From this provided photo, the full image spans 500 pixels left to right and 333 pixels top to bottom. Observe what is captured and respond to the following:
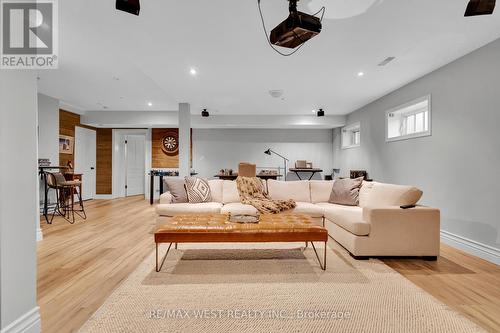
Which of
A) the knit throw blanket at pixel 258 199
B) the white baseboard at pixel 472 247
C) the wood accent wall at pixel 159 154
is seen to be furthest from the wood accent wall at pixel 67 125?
the white baseboard at pixel 472 247

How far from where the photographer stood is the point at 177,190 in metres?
4.04

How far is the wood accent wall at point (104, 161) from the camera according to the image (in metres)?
7.77

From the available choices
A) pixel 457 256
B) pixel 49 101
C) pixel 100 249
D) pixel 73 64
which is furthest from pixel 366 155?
pixel 49 101

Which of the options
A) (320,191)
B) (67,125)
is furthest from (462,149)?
(67,125)

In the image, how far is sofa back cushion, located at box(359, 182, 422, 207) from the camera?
116 inches

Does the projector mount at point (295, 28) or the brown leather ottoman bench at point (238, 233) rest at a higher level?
the projector mount at point (295, 28)

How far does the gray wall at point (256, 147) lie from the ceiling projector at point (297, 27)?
5928 millimetres

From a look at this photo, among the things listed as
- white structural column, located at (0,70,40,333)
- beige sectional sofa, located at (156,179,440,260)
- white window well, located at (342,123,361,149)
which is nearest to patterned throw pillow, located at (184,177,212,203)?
beige sectional sofa, located at (156,179,440,260)

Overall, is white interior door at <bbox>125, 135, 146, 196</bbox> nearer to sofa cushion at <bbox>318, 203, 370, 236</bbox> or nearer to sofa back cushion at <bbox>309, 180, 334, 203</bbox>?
sofa back cushion at <bbox>309, 180, 334, 203</bbox>

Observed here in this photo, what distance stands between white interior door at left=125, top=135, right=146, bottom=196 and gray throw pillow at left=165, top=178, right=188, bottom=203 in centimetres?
490

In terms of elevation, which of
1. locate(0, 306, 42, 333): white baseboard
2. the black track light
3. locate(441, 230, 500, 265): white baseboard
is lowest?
locate(441, 230, 500, 265): white baseboard

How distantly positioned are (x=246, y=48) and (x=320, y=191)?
2.57 meters

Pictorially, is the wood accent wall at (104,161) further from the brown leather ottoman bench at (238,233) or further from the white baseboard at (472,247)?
the white baseboard at (472,247)

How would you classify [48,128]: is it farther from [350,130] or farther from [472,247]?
[472,247]
